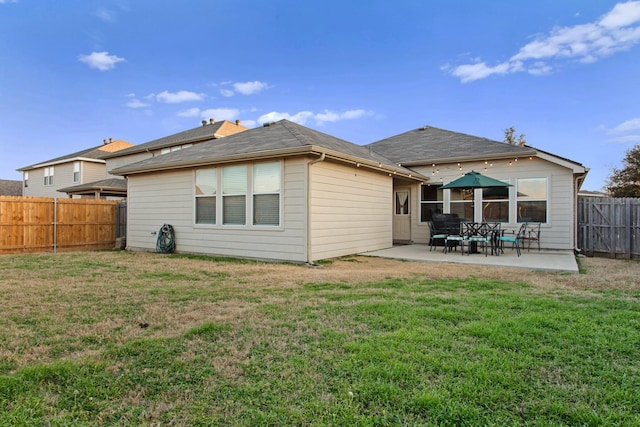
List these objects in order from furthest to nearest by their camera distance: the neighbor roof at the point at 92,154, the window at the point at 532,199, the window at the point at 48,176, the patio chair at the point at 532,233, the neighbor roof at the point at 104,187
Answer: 1. the window at the point at 48,176
2. the neighbor roof at the point at 92,154
3. the neighbor roof at the point at 104,187
4. the window at the point at 532,199
5. the patio chair at the point at 532,233

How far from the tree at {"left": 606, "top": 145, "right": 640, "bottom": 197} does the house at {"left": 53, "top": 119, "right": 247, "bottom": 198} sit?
81.5 feet

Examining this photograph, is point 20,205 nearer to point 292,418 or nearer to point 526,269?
point 292,418

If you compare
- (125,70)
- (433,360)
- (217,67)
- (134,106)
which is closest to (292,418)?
(433,360)

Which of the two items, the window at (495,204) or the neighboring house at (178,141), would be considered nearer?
the window at (495,204)

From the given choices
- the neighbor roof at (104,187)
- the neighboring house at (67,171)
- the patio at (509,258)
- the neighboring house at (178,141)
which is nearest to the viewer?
the patio at (509,258)

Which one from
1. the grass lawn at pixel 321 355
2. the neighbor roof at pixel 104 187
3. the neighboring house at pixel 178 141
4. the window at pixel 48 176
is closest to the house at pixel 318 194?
the grass lawn at pixel 321 355

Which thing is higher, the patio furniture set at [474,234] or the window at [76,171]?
the window at [76,171]

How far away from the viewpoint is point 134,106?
1755 centimetres

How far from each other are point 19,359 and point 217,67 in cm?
1520

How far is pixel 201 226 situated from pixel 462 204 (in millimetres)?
8242

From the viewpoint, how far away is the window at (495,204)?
1085cm

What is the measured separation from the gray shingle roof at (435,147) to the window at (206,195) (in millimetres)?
6541

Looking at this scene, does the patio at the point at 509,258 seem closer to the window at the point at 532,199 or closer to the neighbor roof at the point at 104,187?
the window at the point at 532,199

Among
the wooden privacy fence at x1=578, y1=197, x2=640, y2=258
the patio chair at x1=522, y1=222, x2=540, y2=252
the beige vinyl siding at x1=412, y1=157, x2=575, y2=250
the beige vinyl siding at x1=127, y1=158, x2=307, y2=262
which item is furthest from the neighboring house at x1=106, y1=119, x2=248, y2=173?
the wooden privacy fence at x1=578, y1=197, x2=640, y2=258
